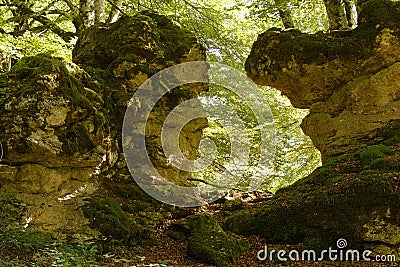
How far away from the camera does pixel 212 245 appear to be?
277 inches

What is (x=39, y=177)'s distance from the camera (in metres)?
7.68

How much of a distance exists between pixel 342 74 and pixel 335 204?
4653mm

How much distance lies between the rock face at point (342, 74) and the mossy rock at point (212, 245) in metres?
4.17

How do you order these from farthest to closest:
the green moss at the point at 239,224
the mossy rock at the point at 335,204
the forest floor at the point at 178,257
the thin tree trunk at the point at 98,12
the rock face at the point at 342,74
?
the thin tree trunk at the point at 98,12 → the rock face at the point at 342,74 → the green moss at the point at 239,224 → the mossy rock at the point at 335,204 → the forest floor at the point at 178,257

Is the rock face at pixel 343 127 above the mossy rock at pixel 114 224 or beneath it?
above

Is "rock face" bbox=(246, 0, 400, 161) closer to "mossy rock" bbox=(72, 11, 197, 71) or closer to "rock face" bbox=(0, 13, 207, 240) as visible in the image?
"mossy rock" bbox=(72, 11, 197, 71)

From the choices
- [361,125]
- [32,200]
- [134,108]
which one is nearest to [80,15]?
[134,108]

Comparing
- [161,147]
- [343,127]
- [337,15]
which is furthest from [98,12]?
[343,127]

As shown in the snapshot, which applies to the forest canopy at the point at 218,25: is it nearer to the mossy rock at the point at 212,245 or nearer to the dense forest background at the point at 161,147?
the dense forest background at the point at 161,147

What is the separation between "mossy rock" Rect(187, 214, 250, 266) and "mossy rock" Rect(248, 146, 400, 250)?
3.00 feet

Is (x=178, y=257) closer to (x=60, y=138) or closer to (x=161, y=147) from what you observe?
(x=60, y=138)

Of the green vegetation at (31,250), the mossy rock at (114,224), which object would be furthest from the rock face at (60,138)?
the green vegetation at (31,250)

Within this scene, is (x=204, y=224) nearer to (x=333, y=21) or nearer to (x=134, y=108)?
(x=134, y=108)

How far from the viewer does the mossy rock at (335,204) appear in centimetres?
654
